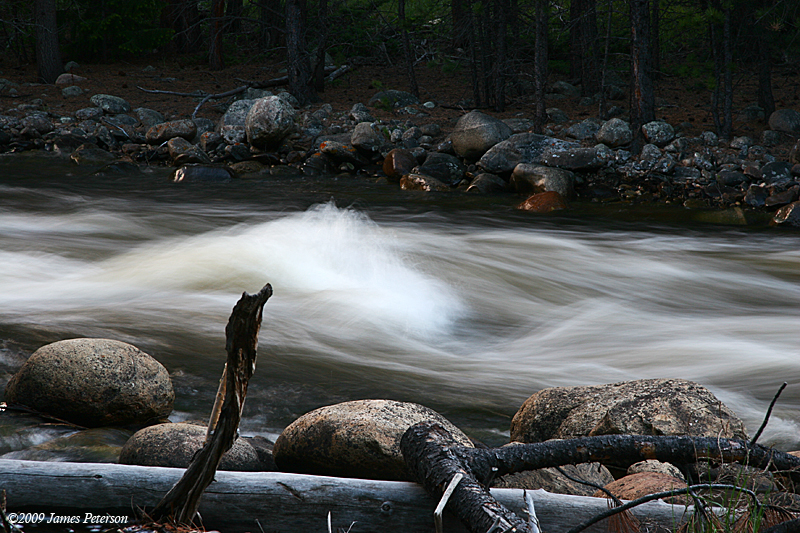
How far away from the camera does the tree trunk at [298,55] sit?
15586 millimetres

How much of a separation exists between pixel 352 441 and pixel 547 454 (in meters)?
1.01

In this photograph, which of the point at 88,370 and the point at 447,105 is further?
the point at 447,105

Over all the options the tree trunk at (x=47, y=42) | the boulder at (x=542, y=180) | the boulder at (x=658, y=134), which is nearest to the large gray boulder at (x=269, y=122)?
the boulder at (x=542, y=180)

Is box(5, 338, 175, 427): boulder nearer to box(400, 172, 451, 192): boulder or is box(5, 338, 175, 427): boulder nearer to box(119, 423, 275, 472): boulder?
box(119, 423, 275, 472): boulder

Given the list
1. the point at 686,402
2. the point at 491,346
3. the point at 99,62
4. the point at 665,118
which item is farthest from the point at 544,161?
the point at 99,62

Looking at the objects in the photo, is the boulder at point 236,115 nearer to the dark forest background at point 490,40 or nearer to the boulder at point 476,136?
the dark forest background at point 490,40

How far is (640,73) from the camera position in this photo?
1229 centimetres

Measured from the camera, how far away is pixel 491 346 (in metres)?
5.25

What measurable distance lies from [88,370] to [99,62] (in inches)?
843

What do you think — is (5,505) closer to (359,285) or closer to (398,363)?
(398,363)

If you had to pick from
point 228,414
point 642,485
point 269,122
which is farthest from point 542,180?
point 228,414

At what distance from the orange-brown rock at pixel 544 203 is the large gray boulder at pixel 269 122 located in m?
5.58

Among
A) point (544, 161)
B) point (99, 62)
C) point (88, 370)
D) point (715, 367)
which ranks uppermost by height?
point (99, 62)

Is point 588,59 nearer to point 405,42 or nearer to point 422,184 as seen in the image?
point 405,42
